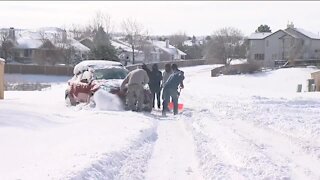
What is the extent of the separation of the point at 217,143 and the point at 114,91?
7105mm

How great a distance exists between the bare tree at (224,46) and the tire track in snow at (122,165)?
80189mm

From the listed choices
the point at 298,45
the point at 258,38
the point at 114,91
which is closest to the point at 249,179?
the point at 114,91

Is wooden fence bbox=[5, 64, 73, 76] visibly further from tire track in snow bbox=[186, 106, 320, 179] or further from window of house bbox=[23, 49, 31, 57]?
tire track in snow bbox=[186, 106, 320, 179]

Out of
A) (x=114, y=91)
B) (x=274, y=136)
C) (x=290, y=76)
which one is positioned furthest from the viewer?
(x=290, y=76)

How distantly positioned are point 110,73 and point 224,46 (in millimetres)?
74765

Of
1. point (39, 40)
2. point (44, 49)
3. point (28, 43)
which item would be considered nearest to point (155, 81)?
point (44, 49)

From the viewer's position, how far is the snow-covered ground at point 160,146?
7.25 meters

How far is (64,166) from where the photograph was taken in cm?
704

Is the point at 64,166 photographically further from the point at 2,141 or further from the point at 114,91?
the point at 114,91

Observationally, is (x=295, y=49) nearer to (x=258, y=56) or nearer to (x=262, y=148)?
(x=258, y=56)

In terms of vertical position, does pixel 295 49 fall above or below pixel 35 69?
above

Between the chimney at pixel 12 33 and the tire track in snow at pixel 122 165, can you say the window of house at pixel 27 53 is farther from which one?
the tire track in snow at pixel 122 165

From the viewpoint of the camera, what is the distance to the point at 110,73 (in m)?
18.3

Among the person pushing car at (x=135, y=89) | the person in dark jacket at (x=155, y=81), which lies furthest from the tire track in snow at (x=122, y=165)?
the person in dark jacket at (x=155, y=81)
